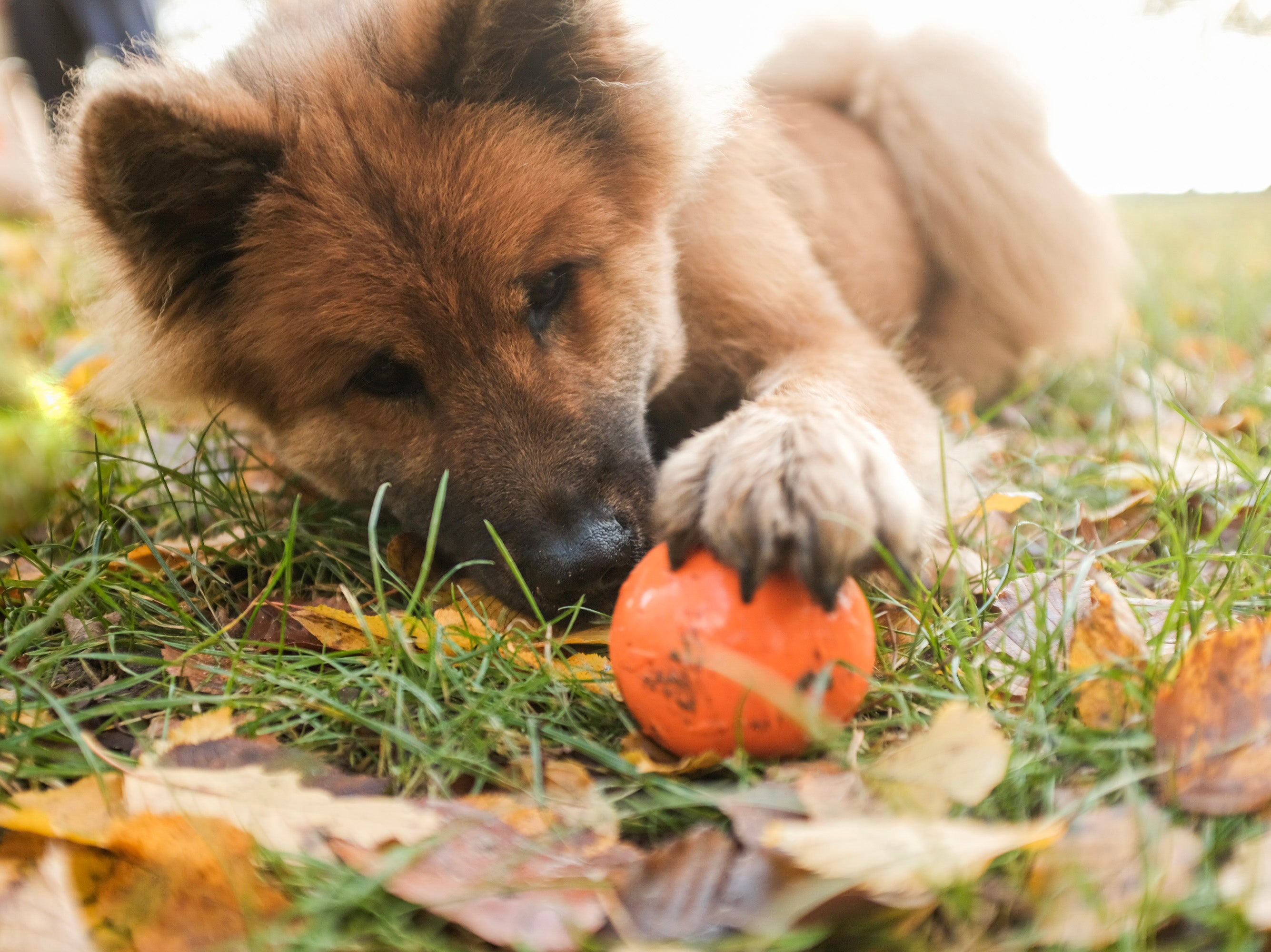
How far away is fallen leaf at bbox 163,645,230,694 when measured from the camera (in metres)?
1.57

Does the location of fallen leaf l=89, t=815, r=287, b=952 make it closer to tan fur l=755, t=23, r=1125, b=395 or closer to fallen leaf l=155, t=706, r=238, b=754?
fallen leaf l=155, t=706, r=238, b=754

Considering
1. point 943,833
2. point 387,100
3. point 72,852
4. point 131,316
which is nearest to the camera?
point 943,833

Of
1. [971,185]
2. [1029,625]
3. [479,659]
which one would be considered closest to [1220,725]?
[1029,625]

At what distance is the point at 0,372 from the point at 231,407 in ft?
2.68

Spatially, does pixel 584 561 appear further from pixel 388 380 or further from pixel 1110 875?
pixel 1110 875

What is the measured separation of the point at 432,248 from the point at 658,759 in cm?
105

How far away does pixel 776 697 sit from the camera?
47.0 inches

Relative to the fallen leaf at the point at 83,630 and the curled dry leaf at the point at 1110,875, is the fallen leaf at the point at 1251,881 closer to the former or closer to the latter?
the curled dry leaf at the point at 1110,875

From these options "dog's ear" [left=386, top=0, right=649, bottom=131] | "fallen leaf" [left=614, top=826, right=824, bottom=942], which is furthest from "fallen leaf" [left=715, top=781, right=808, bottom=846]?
"dog's ear" [left=386, top=0, right=649, bottom=131]

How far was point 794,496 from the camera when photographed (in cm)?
135

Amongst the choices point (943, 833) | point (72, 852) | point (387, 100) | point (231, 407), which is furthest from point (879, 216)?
point (72, 852)

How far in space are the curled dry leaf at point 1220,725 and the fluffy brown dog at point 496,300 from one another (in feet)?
1.34

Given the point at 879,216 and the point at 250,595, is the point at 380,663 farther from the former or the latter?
the point at 879,216

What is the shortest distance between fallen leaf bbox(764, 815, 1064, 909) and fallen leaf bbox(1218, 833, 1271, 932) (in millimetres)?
171
